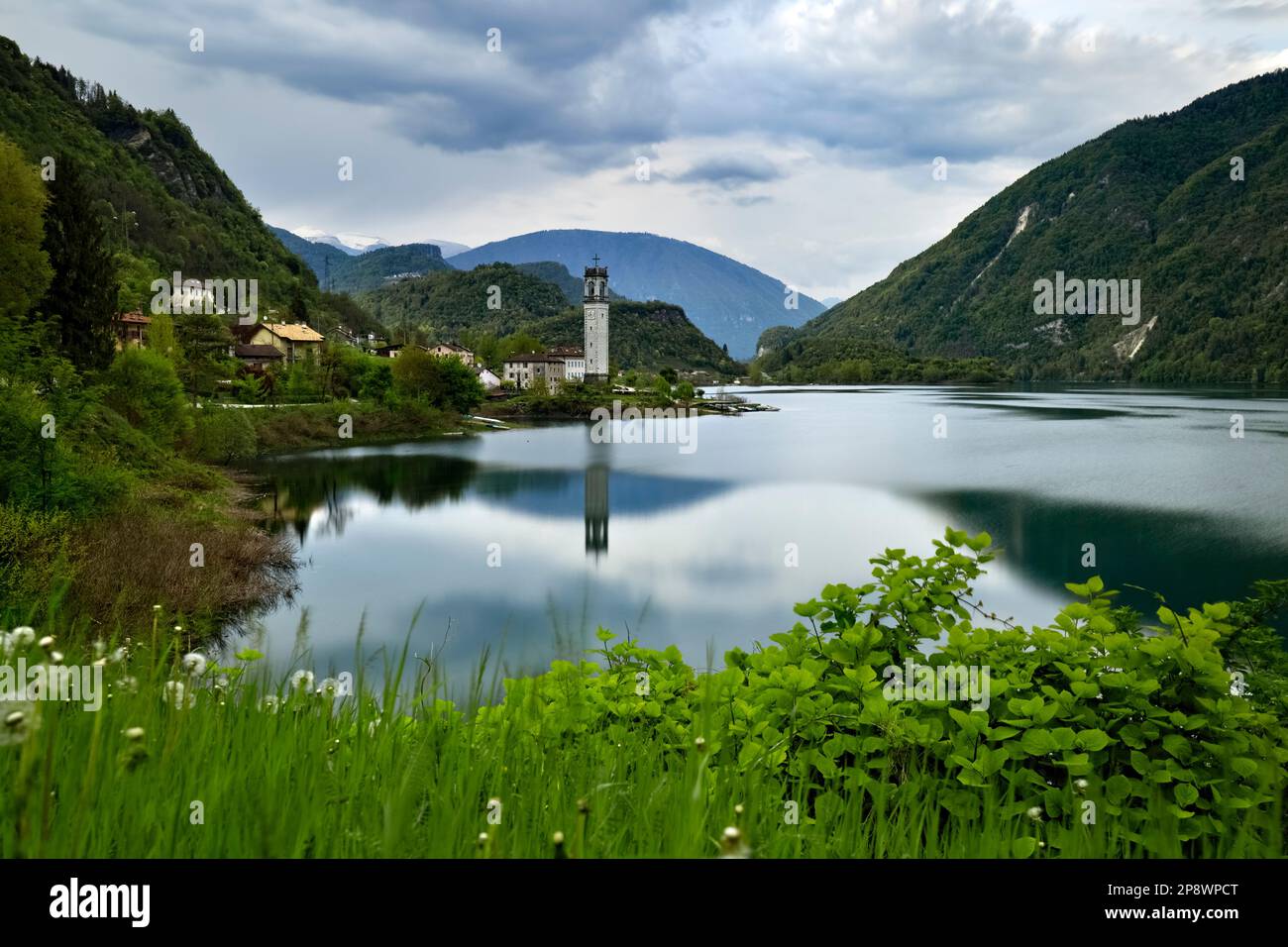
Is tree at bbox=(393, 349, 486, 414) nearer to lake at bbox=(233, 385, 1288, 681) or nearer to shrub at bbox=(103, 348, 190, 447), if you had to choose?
lake at bbox=(233, 385, 1288, 681)

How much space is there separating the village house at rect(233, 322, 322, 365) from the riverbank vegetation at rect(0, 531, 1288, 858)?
3244 inches

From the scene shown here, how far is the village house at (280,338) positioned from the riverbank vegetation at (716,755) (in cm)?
8240

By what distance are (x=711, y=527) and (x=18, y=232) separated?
2583 centimetres

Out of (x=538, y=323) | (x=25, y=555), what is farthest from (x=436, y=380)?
(x=538, y=323)

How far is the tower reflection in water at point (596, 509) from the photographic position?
27000 mm

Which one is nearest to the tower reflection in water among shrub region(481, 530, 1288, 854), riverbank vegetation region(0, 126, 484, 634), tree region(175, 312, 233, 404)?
riverbank vegetation region(0, 126, 484, 634)

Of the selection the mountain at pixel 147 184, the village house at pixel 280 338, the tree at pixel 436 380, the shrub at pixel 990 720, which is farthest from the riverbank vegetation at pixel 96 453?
the mountain at pixel 147 184

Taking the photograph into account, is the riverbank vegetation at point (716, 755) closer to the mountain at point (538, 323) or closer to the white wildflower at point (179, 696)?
the white wildflower at point (179, 696)

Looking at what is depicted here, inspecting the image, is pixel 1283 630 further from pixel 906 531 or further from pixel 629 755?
pixel 629 755

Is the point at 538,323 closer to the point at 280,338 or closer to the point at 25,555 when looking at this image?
the point at 280,338

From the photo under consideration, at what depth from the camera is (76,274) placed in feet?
102

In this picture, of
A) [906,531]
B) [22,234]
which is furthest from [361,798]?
[22,234]
